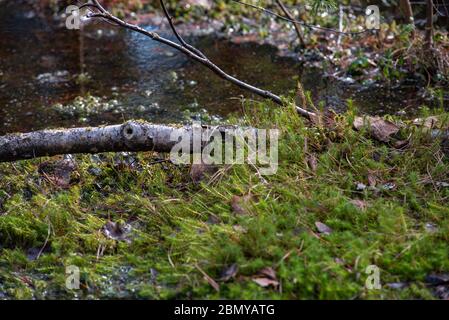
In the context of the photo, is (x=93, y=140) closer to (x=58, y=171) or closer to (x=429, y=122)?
(x=58, y=171)

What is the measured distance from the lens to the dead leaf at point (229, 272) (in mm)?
3014

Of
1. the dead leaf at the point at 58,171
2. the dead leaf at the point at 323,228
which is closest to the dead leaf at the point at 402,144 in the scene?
the dead leaf at the point at 323,228

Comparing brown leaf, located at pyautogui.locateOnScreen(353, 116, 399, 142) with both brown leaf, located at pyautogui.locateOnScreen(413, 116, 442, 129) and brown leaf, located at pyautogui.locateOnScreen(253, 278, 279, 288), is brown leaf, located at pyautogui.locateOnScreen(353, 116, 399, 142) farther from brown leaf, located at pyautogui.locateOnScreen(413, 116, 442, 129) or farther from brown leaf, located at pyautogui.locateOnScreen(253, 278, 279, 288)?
brown leaf, located at pyautogui.locateOnScreen(253, 278, 279, 288)

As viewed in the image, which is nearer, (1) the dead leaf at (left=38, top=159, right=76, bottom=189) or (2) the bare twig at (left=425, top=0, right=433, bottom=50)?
(1) the dead leaf at (left=38, top=159, right=76, bottom=189)

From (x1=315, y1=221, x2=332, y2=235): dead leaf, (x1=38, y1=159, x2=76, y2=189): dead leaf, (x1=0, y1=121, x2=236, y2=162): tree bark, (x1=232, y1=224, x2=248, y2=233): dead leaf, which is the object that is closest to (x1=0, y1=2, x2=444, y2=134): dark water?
(x1=38, y1=159, x2=76, y2=189): dead leaf

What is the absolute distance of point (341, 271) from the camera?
2.94 metres

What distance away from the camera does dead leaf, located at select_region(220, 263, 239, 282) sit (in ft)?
9.89

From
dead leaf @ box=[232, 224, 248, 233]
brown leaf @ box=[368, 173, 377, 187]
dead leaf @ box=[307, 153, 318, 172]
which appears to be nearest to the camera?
dead leaf @ box=[232, 224, 248, 233]

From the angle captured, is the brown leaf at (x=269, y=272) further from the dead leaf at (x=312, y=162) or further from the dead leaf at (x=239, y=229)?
the dead leaf at (x=312, y=162)

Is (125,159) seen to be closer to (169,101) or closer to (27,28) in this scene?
(169,101)

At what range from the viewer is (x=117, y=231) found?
3.62 m

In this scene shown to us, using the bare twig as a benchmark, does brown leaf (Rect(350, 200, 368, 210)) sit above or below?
below

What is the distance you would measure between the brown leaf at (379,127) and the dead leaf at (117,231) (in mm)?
1785

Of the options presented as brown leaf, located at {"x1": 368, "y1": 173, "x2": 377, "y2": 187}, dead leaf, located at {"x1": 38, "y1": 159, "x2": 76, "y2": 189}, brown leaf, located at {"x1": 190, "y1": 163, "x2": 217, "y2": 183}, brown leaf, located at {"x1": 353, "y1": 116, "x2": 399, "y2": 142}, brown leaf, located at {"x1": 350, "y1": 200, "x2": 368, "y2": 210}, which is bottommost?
brown leaf, located at {"x1": 350, "y1": 200, "x2": 368, "y2": 210}
